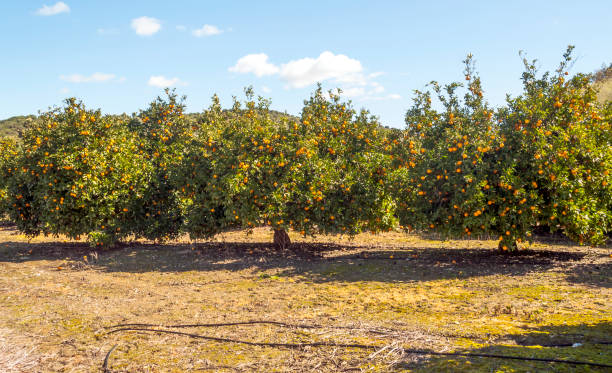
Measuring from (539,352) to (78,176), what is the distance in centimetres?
1123

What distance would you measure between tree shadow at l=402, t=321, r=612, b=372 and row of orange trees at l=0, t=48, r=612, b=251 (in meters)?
3.83

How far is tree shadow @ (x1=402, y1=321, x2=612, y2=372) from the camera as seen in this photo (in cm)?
387

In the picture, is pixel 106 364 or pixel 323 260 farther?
pixel 323 260

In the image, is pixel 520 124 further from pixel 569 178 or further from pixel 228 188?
pixel 228 188

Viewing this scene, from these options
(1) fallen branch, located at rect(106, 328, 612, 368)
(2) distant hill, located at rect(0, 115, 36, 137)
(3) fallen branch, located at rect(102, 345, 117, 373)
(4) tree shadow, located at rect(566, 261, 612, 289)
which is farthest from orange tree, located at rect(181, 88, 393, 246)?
(2) distant hill, located at rect(0, 115, 36, 137)

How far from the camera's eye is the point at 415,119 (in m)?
11.0

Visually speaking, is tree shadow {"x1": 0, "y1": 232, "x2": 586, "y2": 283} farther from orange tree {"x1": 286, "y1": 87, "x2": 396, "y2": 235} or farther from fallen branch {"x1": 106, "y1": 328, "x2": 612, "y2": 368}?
fallen branch {"x1": 106, "y1": 328, "x2": 612, "y2": 368}

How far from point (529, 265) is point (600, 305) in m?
3.32

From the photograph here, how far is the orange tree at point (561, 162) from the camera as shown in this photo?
337 inches

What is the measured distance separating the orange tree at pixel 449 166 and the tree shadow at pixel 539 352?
3776 mm

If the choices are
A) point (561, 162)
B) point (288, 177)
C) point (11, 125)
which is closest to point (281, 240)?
point (288, 177)

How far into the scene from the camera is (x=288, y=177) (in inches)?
407

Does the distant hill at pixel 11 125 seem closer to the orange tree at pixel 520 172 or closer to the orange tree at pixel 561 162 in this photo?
the orange tree at pixel 520 172

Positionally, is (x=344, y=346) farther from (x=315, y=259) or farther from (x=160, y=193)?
(x=160, y=193)
